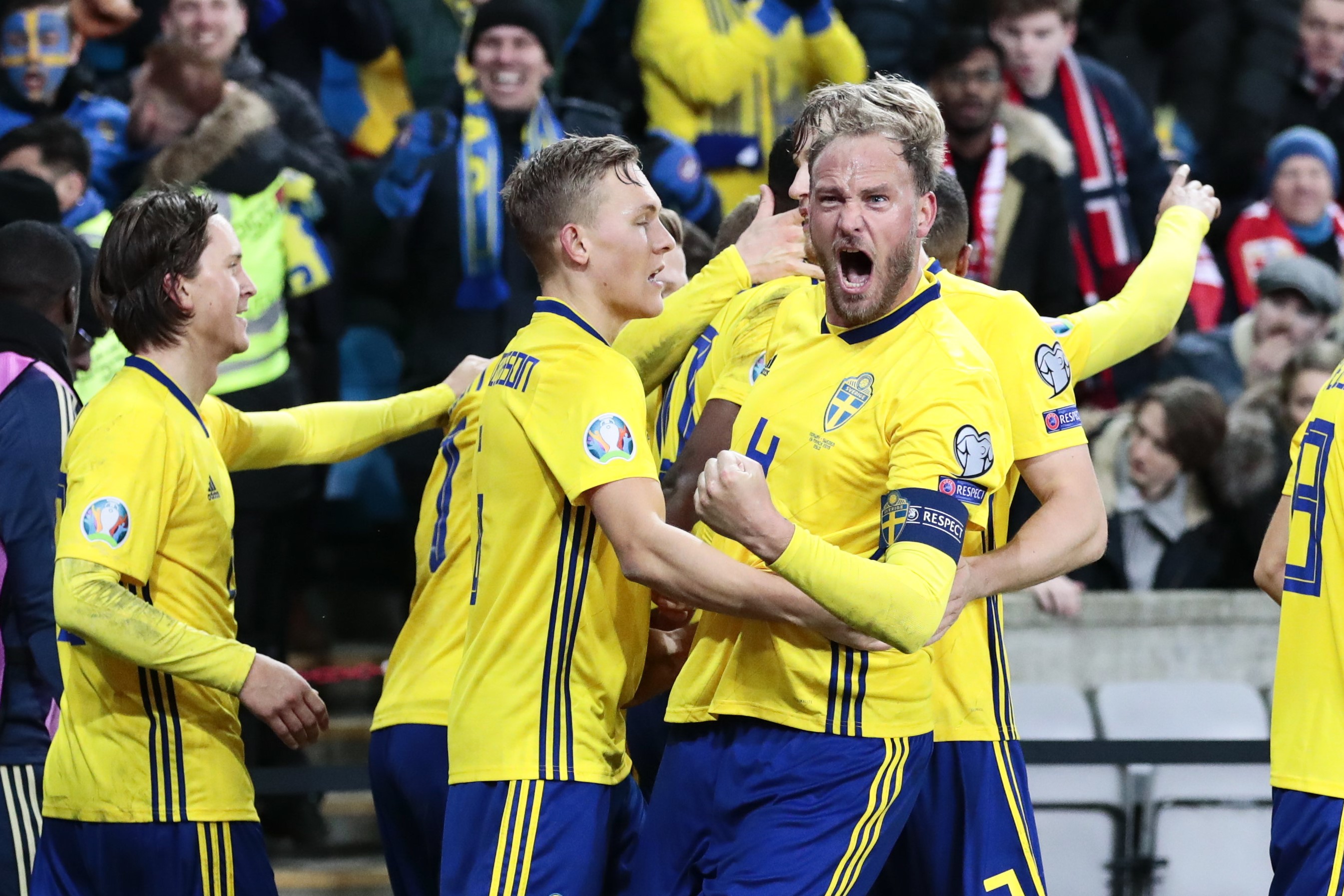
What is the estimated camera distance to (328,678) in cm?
649

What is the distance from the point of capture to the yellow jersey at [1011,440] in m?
3.65

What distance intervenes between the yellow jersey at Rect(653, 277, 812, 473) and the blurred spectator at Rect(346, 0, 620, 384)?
1853 millimetres

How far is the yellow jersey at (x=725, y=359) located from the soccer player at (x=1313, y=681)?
1.15 metres

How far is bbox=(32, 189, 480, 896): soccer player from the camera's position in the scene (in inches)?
137

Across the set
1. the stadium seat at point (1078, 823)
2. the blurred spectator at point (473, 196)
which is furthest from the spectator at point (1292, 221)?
the blurred spectator at point (473, 196)

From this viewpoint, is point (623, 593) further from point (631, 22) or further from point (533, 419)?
point (631, 22)

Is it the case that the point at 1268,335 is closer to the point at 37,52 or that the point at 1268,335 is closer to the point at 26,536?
the point at 26,536

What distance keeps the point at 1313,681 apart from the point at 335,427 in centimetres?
233

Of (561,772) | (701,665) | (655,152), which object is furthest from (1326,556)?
(655,152)

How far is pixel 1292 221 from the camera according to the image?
7148mm

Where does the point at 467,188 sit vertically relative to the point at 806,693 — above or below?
above

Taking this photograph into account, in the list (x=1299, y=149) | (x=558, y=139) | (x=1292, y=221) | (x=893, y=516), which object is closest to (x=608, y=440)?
(x=893, y=516)

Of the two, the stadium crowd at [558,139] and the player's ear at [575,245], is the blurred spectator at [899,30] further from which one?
the player's ear at [575,245]

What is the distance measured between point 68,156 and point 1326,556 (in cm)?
458
